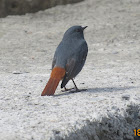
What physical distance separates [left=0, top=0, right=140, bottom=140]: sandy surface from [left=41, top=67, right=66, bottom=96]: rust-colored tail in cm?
8

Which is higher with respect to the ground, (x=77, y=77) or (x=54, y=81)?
(x=54, y=81)

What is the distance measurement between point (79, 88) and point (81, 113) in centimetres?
125

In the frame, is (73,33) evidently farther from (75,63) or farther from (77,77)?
(77,77)

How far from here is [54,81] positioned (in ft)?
13.1

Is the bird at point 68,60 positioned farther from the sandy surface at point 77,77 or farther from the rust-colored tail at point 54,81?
the sandy surface at point 77,77

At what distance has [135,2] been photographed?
1088 cm

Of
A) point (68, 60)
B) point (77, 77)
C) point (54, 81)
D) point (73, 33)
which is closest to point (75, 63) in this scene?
point (68, 60)

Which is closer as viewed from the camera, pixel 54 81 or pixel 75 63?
pixel 54 81

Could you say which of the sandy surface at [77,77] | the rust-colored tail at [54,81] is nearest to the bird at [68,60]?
the rust-colored tail at [54,81]

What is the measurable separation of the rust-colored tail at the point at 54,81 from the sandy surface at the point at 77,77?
75 millimetres

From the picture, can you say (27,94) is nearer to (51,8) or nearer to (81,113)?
(81,113)

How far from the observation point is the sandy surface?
10.6 feet

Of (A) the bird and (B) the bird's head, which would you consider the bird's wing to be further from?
(B) the bird's head

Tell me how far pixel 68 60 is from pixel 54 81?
38 cm
